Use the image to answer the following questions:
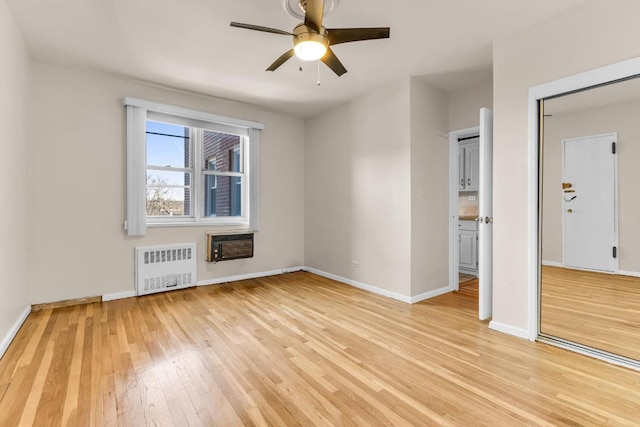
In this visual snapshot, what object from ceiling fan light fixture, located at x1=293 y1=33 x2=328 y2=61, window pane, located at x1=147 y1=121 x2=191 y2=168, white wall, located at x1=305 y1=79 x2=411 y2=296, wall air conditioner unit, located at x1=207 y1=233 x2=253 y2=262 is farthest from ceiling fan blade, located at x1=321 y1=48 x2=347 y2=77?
wall air conditioner unit, located at x1=207 y1=233 x2=253 y2=262

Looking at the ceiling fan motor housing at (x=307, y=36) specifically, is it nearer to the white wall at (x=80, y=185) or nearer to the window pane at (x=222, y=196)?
the white wall at (x=80, y=185)

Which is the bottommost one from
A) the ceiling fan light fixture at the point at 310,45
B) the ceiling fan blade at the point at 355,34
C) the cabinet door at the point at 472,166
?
the cabinet door at the point at 472,166

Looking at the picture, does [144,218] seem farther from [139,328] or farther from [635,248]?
[635,248]

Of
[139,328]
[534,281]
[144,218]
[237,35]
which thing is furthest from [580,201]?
[144,218]

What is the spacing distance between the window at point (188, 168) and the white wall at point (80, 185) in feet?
0.57

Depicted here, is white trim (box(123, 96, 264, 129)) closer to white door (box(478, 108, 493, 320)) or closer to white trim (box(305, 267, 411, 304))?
white trim (box(305, 267, 411, 304))

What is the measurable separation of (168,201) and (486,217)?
3970 millimetres

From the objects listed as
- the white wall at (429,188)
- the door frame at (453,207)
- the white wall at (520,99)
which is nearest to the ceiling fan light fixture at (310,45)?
the white wall at (520,99)

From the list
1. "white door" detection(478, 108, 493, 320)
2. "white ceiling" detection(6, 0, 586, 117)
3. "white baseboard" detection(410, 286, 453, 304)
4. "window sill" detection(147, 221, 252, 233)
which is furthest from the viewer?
"window sill" detection(147, 221, 252, 233)

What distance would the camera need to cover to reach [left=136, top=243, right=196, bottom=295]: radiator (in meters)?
3.88

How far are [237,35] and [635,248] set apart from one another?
150 inches

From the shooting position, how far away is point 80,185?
11.6ft

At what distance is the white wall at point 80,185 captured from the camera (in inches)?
132

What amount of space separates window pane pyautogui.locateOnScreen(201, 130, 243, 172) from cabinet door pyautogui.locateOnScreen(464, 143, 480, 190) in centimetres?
367
